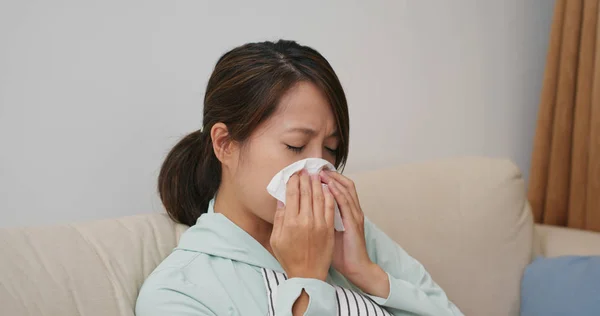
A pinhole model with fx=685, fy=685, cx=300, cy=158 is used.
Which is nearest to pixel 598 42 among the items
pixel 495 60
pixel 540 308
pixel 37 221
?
pixel 495 60

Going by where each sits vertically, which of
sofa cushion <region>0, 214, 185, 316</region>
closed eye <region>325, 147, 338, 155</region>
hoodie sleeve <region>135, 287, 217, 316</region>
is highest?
closed eye <region>325, 147, 338, 155</region>

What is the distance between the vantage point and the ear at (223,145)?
1.36 metres

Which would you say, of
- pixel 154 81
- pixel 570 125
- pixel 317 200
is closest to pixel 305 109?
pixel 317 200

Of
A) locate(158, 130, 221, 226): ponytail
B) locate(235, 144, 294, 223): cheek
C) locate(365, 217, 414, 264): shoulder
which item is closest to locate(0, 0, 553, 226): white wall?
locate(158, 130, 221, 226): ponytail

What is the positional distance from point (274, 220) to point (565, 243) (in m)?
1.15

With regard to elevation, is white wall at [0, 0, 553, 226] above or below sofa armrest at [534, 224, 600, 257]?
above

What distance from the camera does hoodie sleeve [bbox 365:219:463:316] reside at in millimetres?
1379

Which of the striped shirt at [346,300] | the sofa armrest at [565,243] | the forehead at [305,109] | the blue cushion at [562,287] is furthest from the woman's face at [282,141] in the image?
the sofa armrest at [565,243]

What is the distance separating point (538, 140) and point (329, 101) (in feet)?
5.06

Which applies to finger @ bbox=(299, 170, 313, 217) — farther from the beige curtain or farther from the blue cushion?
the beige curtain

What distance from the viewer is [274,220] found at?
129 cm

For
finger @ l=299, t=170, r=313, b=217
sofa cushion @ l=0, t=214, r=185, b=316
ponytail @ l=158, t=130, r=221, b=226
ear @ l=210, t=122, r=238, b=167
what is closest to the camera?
sofa cushion @ l=0, t=214, r=185, b=316

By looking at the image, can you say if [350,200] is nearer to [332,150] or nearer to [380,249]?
[332,150]

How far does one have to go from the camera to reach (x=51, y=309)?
3.79 feet
